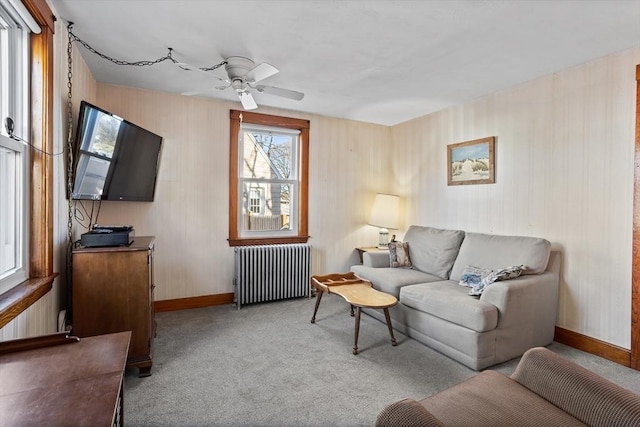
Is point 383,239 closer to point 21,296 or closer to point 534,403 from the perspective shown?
point 534,403

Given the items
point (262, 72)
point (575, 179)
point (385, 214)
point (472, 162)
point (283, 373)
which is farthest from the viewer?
point (385, 214)

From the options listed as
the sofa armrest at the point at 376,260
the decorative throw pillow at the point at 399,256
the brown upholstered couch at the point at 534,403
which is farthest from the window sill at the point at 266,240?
the brown upholstered couch at the point at 534,403

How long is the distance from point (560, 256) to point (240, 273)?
319 cm

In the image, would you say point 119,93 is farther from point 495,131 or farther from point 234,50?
point 495,131

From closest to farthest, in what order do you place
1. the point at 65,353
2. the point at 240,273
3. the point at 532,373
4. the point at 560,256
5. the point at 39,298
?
1. the point at 65,353
2. the point at 532,373
3. the point at 39,298
4. the point at 560,256
5. the point at 240,273

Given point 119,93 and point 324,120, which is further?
point 324,120

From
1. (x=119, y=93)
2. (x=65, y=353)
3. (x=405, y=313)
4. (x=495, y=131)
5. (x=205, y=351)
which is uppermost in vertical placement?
(x=119, y=93)

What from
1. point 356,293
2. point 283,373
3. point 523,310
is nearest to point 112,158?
point 283,373

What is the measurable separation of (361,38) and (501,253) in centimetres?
228

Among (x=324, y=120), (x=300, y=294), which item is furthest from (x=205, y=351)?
(x=324, y=120)

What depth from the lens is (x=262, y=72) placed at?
8.16 ft

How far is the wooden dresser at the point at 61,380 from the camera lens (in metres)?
0.80

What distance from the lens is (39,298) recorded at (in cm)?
179

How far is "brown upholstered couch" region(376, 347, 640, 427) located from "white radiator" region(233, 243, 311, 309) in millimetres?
2765
